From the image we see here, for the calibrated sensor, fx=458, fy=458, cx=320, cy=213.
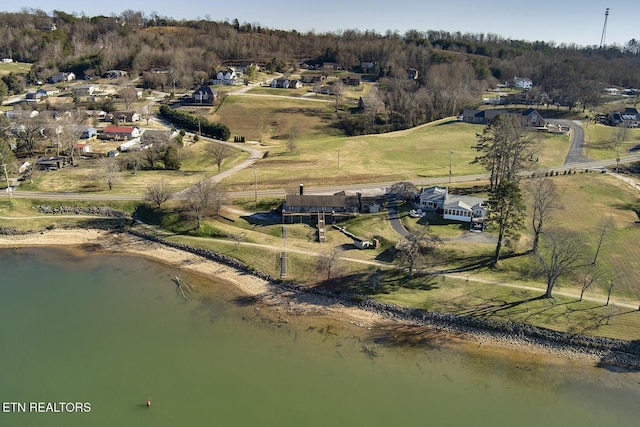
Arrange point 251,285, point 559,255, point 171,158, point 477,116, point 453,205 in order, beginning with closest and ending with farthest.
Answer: point 559,255
point 251,285
point 453,205
point 171,158
point 477,116

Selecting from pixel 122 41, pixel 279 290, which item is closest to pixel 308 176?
pixel 279 290

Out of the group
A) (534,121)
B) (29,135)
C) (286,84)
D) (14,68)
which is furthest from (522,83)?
(14,68)

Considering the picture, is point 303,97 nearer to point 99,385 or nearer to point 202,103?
point 202,103

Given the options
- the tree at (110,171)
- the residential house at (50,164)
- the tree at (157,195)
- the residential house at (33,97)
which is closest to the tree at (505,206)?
the tree at (157,195)

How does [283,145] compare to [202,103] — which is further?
[202,103]

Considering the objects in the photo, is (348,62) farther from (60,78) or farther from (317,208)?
(317,208)
